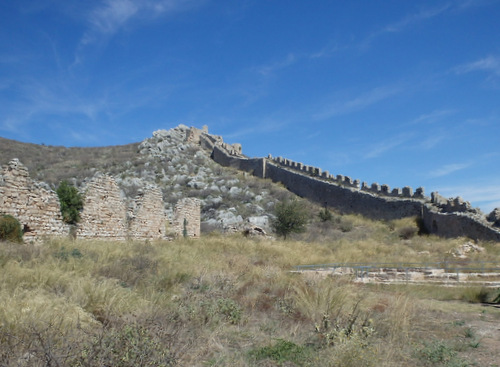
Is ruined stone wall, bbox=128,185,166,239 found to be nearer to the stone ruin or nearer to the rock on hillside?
the stone ruin

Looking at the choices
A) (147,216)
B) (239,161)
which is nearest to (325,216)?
(147,216)

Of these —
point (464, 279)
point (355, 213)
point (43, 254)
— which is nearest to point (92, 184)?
point (43, 254)

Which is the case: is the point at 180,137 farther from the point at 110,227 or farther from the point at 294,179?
the point at 110,227

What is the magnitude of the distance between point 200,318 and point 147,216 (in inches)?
441

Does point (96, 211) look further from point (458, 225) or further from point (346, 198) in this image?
point (346, 198)

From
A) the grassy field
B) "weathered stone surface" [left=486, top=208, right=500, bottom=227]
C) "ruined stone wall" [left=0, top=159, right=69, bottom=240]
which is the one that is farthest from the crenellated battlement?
"ruined stone wall" [left=0, top=159, right=69, bottom=240]

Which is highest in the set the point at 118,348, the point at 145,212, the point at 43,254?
the point at 145,212

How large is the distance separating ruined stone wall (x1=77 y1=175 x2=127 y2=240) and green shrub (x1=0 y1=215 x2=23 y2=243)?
272cm

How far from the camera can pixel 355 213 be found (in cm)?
3362

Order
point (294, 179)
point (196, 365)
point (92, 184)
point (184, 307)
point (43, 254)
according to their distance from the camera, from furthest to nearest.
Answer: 1. point (294, 179)
2. point (92, 184)
3. point (43, 254)
4. point (184, 307)
5. point (196, 365)

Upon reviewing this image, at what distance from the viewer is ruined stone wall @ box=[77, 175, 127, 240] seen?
1330 centimetres

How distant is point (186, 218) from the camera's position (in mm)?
20516

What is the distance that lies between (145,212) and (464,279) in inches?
498

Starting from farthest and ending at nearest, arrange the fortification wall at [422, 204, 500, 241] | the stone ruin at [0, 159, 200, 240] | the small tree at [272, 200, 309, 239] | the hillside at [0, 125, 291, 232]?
1. the hillside at [0, 125, 291, 232]
2. the small tree at [272, 200, 309, 239]
3. the fortification wall at [422, 204, 500, 241]
4. the stone ruin at [0, 159, 200, 240]
